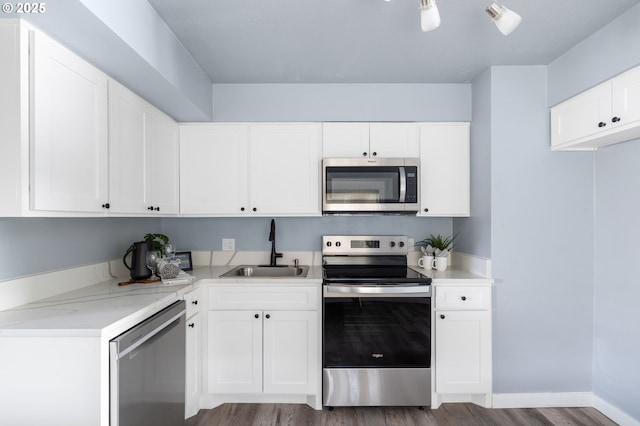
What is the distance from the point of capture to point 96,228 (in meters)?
2.18

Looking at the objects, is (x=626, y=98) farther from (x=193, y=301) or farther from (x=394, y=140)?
(x=193, y=301)

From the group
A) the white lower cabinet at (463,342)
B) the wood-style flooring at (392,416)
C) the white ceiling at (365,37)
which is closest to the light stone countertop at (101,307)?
the white lower cabinet at (463,342)

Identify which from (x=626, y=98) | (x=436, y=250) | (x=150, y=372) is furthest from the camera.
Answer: (x=436, y=250)

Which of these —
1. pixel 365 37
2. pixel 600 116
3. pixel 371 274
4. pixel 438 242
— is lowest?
pixel 371 274

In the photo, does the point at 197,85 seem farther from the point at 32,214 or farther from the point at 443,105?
the point at 443,105

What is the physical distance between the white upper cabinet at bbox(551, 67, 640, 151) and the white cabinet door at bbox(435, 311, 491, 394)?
1274mm

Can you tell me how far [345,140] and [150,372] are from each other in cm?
197

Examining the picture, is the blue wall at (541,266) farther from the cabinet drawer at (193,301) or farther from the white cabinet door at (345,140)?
the cabinet drawer at (193,301)

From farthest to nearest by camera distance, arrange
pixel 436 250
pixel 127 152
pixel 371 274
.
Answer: pixel 436 250
pixel 371 274
pixel 127 152

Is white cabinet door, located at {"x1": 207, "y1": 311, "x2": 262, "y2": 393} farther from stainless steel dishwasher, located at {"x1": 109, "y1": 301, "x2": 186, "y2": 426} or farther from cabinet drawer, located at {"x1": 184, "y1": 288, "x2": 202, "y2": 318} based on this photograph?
stainless steel dishwasher, located at {"x1": 109, "y1": 301, "x2": 186, "y2": 426}

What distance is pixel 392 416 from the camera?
90.7 inches

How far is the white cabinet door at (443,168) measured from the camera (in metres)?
2.69

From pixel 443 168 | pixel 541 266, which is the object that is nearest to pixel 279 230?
pixel 443 168

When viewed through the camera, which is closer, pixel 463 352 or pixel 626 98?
pixel 626 98
